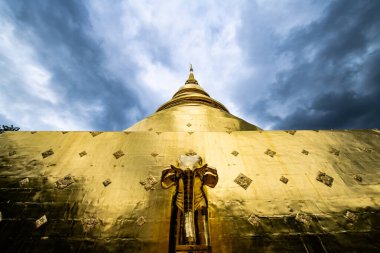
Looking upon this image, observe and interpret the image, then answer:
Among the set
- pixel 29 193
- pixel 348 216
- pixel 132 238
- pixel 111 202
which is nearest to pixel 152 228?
pixel 132 238

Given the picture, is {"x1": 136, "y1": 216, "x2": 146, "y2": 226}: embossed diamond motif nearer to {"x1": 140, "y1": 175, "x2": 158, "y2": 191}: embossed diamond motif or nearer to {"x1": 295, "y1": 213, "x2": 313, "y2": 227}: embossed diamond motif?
{"x1": 140, "y1": 175, "x2": 158, "y2": 191}: embossed diamond motif

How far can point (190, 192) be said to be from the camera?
149 inches

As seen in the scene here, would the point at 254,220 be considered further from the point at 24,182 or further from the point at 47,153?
the point at 47,153

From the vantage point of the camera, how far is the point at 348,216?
4969 mm

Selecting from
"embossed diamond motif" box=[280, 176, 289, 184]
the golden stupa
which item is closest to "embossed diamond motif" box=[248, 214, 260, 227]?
the golden stupa

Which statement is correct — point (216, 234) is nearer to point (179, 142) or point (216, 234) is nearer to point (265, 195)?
point (265, 195)

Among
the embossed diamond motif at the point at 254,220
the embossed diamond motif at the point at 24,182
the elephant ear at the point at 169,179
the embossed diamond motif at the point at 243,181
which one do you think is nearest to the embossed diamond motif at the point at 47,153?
the embossed diamond motif at the point at 24,182

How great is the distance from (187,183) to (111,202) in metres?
2.39

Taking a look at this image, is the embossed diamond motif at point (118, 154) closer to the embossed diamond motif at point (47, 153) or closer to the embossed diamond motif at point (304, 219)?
the embossed diamond motif at point (47, 153)

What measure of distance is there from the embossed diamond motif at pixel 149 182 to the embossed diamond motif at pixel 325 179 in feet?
13.8

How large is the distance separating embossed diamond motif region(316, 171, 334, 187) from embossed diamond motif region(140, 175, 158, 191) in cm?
421

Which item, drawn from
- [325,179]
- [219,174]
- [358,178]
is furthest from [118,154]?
[358,178]

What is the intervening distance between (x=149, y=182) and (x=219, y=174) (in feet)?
5.96

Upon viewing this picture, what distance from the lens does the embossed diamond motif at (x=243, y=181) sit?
5.64 m
